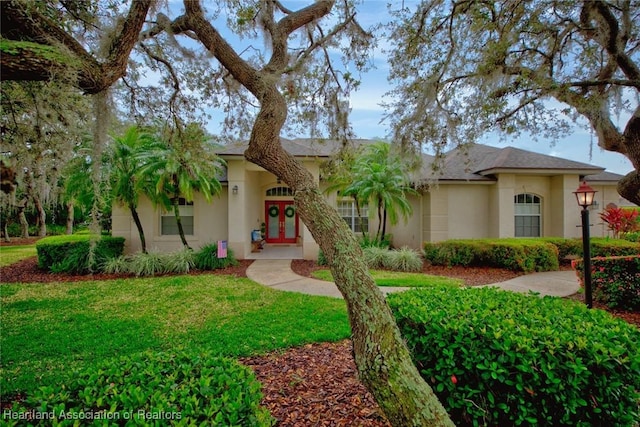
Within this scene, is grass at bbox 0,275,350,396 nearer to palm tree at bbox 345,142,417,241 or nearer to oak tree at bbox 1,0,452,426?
Answer: oak tree at bbox 1,0,452,426

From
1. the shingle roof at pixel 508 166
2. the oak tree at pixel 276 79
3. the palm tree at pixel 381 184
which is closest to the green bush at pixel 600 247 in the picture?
the shingle roof at pixel 508 166

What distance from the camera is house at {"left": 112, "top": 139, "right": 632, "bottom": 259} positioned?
11453 mm

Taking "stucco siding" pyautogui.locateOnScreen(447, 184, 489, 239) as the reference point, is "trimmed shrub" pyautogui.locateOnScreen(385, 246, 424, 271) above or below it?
below

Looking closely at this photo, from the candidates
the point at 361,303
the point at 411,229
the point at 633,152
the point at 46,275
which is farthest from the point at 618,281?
the point at 46,275

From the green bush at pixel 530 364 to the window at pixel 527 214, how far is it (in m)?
11.3

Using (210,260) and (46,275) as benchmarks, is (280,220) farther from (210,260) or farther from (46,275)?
(46,275)

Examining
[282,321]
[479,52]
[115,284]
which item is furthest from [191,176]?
[479,52]

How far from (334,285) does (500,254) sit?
568cm

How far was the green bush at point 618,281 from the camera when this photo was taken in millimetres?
5824

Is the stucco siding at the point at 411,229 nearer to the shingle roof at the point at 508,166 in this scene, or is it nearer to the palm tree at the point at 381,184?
the shingle roof at the point at 508,166

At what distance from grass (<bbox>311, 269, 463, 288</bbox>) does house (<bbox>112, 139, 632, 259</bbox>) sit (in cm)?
249

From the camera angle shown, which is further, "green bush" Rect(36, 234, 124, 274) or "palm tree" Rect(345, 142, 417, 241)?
"palm tree" Rect(345, 142, 417, 241)

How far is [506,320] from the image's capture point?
2.60m

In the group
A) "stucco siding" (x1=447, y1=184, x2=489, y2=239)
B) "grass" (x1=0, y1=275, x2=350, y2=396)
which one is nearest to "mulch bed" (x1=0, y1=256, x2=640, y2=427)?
"grass" (x1=0, y1=275, x2=350, y2=396)
